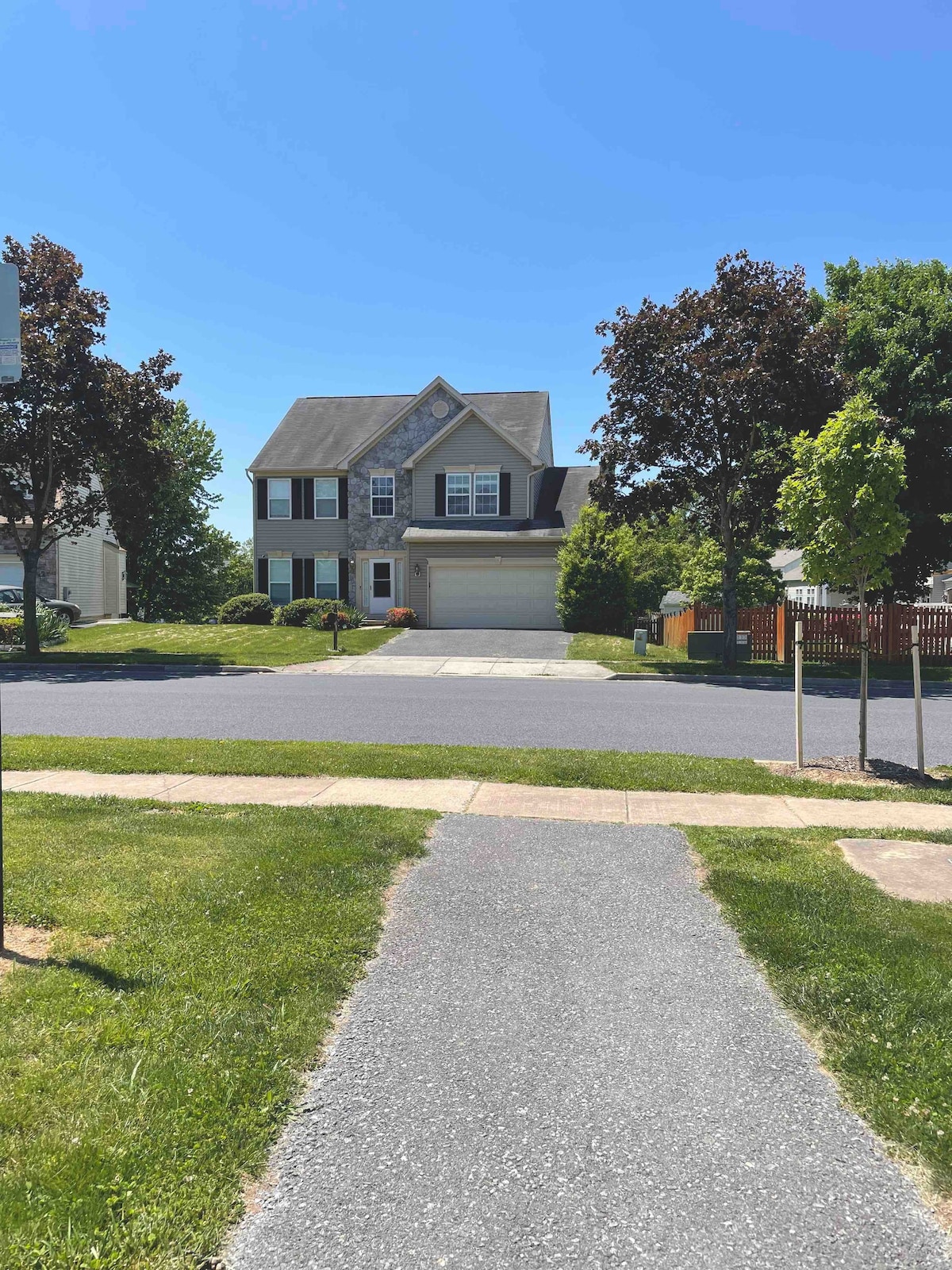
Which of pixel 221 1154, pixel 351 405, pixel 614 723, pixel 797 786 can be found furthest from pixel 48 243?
pixel 221 1154

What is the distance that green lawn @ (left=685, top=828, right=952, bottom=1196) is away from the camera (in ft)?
9.97

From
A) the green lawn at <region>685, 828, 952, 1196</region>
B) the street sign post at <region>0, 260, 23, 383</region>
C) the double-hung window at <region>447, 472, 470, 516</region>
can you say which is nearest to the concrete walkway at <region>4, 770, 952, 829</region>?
the green lawn at <region>685, 828, 952, 1196</region>

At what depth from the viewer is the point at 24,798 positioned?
7.31m

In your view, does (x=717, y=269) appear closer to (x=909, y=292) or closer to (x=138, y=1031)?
(x=909, y=292)

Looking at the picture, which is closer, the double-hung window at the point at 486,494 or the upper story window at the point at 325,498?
the double-hung window at the point at 486,494

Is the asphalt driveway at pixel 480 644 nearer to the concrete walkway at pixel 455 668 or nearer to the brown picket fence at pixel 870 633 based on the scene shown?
the concrete walkway at pixel 455 668

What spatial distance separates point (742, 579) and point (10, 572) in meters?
31.7

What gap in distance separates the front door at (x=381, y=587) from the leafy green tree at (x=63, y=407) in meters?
11.7

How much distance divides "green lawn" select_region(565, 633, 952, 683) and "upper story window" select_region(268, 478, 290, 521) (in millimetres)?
15471

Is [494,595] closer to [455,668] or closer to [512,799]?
[455,668]

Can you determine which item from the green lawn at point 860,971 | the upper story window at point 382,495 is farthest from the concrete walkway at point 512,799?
the upper story window at point 382,495

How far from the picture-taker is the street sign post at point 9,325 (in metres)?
4.45

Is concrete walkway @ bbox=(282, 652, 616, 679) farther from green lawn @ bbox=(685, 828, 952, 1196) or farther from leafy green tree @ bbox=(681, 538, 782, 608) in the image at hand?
leafy green tree @ bbox=(681, 538, 782, 608)

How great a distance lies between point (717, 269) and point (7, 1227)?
901 inches
